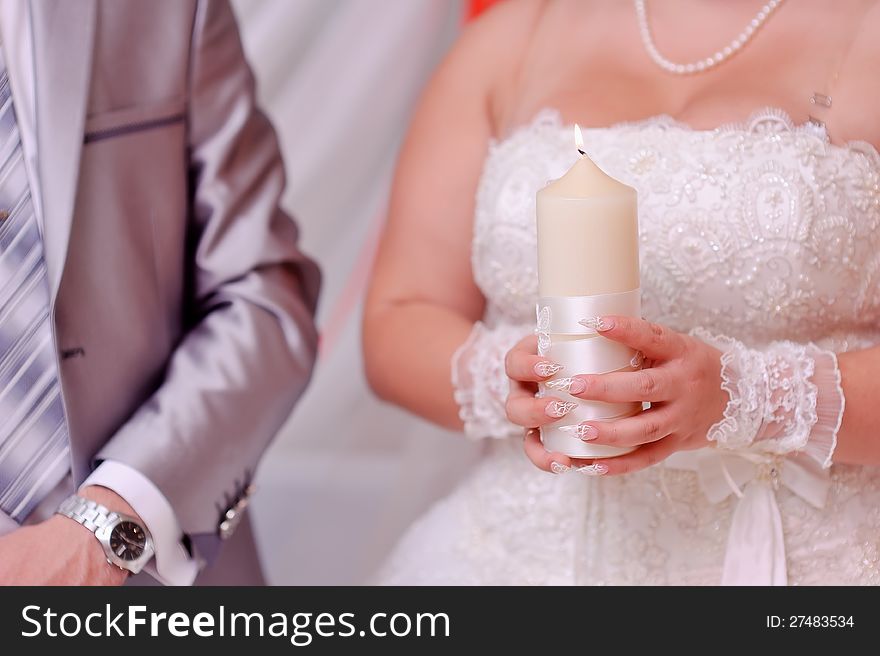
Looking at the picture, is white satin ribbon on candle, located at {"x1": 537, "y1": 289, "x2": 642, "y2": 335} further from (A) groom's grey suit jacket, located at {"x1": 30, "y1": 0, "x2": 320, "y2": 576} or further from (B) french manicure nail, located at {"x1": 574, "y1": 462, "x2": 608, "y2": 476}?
(A) groom's grey suit jacket, located at {"x1": 30, "y1": 0, "x2": 320, "y2": 576}

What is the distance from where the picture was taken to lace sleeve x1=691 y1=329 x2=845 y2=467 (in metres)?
1.12

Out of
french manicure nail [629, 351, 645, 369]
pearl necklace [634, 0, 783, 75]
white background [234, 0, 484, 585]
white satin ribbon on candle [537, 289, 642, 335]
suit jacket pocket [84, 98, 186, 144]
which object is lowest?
white background [234, 0, 484, 585]

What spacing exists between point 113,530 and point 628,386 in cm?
60

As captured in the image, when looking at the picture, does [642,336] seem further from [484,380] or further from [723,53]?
[723,53]

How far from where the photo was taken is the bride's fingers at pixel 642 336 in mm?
929

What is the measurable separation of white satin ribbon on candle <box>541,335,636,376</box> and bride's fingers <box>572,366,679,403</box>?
0.01 meters

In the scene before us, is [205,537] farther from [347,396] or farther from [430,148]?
[347,396]

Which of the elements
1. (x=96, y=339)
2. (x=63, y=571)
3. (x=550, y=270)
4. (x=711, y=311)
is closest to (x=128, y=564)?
(x=63, y=571)

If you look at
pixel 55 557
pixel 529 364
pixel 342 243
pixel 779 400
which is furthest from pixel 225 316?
pixel 342 243

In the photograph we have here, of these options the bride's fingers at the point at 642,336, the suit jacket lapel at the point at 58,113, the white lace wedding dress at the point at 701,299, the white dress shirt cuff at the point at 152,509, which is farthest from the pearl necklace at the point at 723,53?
the white dress shirt cuff at the point at 152,509

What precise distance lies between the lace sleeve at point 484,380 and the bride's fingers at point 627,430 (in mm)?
327

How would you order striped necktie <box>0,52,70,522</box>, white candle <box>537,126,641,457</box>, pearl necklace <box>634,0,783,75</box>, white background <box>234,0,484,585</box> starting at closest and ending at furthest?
white candle <box>537,126,641,457</box>
striped necktie <box>0,52,70,522</box>
pearl necklace <box>634,0,783,75</box>
white background <box>234,0,484,585</box>

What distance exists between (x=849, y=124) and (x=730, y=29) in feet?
0.74

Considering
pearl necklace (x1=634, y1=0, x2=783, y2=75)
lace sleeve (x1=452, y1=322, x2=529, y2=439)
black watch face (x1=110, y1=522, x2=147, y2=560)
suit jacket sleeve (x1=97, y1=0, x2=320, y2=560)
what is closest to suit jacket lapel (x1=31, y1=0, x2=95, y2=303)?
suit jacket sleeve (x1=97, y1=0, x2=320, y2=560)
